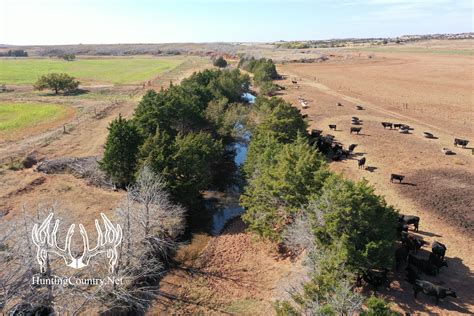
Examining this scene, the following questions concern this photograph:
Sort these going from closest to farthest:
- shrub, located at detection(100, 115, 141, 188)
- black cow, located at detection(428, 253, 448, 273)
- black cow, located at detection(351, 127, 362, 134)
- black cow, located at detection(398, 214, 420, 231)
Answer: black cow, located at detection(428, 253, 448, 273), black cow, located at detection(398, 214, 420, 231), shrub, located at detection(100, 115, 141, 188), black cow, located at detection(351, 127, 362, 134)

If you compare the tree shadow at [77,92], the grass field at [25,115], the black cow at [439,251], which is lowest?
the black cow at [439,251]

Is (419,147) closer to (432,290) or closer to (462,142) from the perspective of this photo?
(462,142)

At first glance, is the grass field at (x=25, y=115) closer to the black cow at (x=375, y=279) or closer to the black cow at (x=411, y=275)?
the black cow at (x=375, y=279)

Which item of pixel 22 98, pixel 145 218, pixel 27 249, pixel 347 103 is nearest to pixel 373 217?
pixel 145 218

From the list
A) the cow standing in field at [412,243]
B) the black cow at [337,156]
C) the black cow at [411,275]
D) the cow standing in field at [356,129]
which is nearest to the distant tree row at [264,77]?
the cow standing in field at [356,129]

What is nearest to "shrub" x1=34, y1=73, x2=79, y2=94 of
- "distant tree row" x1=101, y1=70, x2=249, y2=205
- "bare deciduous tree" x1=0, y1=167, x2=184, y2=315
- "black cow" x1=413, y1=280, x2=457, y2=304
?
"distant tree row" x1=101, y1=70, x2=249, y2=205

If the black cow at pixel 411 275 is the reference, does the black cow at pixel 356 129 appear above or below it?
above

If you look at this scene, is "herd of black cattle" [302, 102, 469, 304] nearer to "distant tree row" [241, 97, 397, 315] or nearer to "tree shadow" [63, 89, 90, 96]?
"distant tree row" [241, 97, 397, 315]
